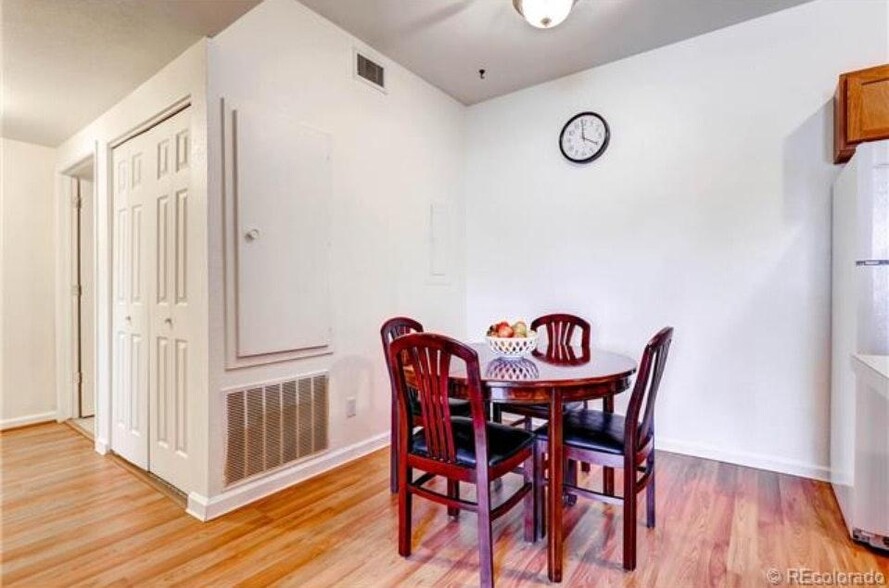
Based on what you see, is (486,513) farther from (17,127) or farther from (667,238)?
(17,127)

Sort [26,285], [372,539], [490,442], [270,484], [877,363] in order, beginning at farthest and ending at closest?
[26,285]
[270,484]
[372,539]
[490,442]
[877,363]

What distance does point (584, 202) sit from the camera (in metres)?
3.46

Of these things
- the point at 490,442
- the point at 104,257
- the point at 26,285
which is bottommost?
the point at 490,442

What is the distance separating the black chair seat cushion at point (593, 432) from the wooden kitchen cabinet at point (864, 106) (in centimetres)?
187

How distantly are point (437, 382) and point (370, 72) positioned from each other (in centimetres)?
235

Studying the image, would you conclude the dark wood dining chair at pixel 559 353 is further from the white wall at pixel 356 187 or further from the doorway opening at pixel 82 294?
the doorway opening at pixel 82 294

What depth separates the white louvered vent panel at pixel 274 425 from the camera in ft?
7.57

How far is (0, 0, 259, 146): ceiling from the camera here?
1.99m

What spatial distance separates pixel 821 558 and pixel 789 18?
9.52 feet

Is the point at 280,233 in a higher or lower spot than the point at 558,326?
higher

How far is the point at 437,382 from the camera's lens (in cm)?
173

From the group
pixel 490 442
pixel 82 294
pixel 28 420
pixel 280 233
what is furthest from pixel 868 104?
pixel 28 420

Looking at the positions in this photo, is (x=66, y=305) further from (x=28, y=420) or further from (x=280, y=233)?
(x=280, y=233)

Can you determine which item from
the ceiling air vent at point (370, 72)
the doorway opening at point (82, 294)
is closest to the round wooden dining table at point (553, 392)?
the ceiling air vent at point (370, 72)
